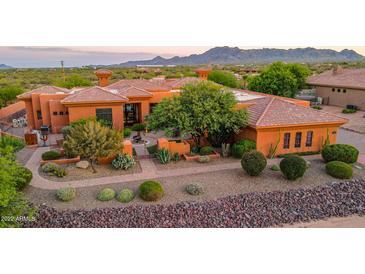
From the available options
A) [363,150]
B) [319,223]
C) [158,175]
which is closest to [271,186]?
[319,223]

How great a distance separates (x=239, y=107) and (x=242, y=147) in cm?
383

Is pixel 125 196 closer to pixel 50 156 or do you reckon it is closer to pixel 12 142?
pixel 50 156

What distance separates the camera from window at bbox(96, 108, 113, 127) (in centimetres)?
2511

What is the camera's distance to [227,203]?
14.3 meters

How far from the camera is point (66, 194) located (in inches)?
554

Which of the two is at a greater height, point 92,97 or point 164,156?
point 92,97

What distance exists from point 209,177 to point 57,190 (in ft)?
27.3

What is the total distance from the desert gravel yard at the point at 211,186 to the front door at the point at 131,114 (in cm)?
1413

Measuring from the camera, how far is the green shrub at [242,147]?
19.5 m

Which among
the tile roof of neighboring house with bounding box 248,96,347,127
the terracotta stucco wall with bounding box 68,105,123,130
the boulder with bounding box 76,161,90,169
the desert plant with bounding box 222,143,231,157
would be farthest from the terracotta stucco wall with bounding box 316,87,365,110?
the boulder with bounding box 76,161,90,169

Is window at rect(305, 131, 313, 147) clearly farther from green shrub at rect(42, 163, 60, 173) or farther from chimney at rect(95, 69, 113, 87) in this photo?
chimney at rect(95, 69, 113, 87)

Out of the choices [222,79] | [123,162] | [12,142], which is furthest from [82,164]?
[222,79]

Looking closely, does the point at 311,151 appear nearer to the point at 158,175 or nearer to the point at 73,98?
the point at 158,175

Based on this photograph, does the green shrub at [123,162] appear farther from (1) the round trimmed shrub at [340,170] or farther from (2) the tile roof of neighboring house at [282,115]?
(1) the round trimmed shrub at [340,170]
